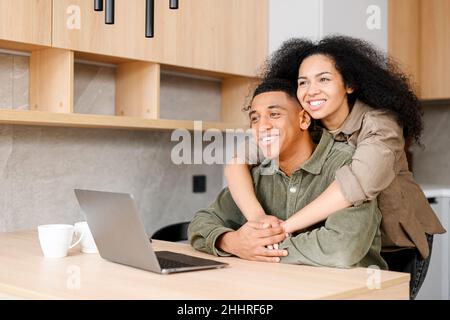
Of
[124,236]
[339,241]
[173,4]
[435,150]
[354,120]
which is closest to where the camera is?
[124,236]

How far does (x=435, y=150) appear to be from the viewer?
382 cm

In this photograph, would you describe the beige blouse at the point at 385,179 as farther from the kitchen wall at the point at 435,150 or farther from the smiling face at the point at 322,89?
the kitchen wall at the point at 435,150

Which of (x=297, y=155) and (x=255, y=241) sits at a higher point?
(x=297, y=155)

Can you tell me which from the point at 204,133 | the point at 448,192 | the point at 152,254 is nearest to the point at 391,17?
the point at 448,192

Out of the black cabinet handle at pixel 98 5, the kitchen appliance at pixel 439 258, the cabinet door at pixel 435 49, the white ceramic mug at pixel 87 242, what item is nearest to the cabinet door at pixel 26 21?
the black cabinet handle at pixel 98 5

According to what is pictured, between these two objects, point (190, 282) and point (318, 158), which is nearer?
point (190, 282)

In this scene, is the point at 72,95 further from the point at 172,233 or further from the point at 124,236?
the point at 124,236

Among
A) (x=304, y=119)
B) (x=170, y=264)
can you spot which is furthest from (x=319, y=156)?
(x=170, y=264)

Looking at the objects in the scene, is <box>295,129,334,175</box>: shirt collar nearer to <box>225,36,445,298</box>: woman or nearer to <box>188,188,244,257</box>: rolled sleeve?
<box>225,36,445,298</box>: woman

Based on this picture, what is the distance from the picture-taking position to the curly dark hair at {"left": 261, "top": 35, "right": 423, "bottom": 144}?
1.83 meters

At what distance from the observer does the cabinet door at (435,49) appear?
3.44 meters

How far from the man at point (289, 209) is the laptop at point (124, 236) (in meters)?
0.15

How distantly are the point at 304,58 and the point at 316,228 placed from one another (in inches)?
21.2

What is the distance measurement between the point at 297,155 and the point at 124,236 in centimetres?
63
